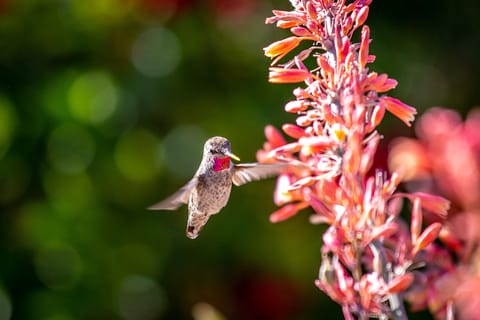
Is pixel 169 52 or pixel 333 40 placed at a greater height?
pixel 333 40

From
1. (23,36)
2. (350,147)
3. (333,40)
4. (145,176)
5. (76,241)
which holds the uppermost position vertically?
(333,40)

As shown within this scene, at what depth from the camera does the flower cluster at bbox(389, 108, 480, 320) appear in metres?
1.45

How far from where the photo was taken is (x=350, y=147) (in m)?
1.15

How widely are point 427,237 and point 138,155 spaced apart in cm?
246

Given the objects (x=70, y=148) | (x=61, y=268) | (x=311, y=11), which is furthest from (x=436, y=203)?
(x=61, y=268)

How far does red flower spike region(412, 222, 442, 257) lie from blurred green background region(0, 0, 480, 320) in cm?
223

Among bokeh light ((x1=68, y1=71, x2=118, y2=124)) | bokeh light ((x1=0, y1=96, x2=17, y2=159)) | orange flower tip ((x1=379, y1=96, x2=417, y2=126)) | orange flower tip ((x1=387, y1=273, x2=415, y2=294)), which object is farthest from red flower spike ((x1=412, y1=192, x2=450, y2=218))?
bokeh light ((x1=0, y1=96, x2=17, y2=159))

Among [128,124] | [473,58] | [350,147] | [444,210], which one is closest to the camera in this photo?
[350,147]

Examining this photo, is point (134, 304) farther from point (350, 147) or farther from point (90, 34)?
point (350, 147)

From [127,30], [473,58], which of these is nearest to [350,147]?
[127,30]

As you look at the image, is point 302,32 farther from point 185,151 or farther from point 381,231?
point 185,151

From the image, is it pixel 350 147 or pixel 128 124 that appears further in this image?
pixel 128 124

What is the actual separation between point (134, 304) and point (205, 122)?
87 cm

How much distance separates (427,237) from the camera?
1.28 meters
